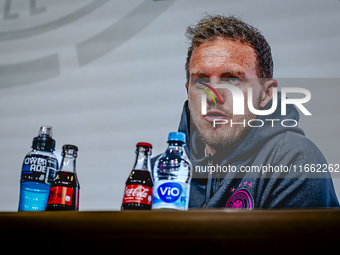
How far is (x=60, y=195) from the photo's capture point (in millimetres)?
1052

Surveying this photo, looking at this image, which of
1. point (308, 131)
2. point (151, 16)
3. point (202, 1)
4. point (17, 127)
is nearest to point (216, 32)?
point (202, 1)

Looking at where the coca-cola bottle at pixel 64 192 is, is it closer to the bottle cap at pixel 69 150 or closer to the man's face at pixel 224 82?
the bottle cap at pixel 69 150

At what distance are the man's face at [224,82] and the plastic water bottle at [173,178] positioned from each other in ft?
0.97

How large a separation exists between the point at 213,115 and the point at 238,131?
11 centimetres

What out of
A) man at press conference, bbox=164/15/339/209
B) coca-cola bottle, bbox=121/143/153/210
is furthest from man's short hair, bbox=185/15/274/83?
coca-cola bottle, bbox=121/143/153/210

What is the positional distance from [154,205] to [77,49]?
956 millimetres

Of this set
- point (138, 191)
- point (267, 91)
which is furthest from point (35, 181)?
point (267, 91)

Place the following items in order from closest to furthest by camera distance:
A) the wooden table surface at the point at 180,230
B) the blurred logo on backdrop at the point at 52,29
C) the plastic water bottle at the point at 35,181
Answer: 1. the wooden table surface at the point at 180,230
2. the plastic water bottle at the point at 35,181
3. the blurred logo on backdrop at the point at 52,29

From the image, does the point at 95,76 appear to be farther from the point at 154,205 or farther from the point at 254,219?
the point at 254,219

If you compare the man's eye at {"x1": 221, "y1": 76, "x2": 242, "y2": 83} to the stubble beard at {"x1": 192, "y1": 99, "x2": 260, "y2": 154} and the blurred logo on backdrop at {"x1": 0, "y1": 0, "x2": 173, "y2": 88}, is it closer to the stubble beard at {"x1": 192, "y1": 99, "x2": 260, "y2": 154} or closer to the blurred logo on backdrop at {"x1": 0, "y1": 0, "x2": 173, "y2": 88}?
the stubble beard at {"x1": 192, "y1": 99, "x2": 260, "y2": 154}

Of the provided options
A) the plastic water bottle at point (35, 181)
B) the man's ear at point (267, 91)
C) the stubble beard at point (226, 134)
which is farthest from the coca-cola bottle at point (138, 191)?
the man's ear at point (267, 91)

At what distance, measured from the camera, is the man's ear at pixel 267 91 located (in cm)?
141

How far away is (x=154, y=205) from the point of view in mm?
971

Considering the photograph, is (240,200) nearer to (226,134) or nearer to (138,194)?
(226,134)
